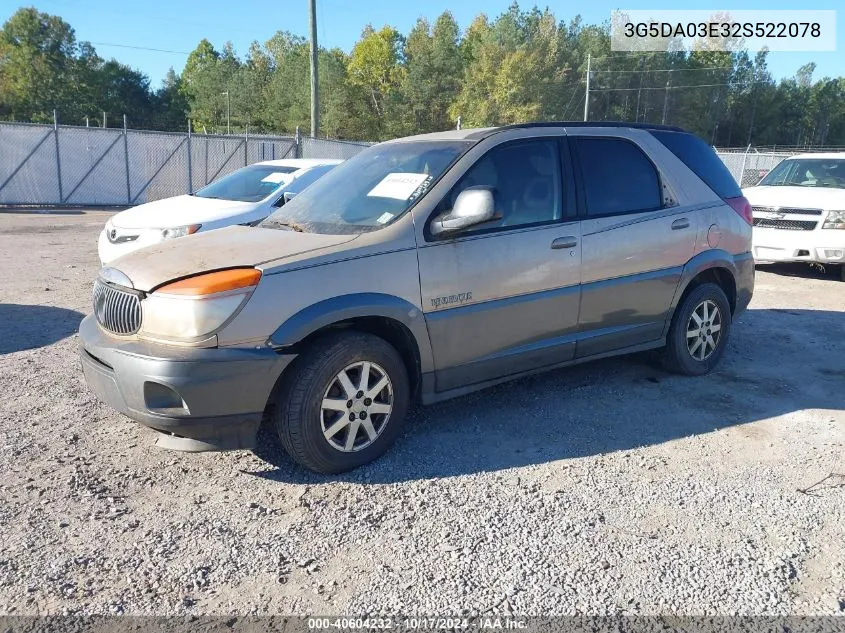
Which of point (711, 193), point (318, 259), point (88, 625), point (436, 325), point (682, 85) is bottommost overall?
point (88, 625)

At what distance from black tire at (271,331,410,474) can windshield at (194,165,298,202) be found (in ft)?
18.6

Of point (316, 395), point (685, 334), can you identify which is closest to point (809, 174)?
point (685, 334)

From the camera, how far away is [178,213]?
8.15m

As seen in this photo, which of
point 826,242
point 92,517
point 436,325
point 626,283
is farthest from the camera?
point 826,242

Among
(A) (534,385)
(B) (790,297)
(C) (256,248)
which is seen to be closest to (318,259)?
(C) (256,248)

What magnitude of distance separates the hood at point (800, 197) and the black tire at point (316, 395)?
7454 millimetres

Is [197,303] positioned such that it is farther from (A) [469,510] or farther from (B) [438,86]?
(B) [438,86]

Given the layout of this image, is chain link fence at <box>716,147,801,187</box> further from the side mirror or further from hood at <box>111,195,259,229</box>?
the side mirror

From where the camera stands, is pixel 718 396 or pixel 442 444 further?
pixel 718 396

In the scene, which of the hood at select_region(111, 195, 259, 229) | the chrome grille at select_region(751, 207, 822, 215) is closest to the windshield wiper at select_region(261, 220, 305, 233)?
the hood at select_region(111, 195, 259, 229)

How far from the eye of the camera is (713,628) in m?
2.53

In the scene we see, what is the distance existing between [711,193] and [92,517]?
15.8 feet

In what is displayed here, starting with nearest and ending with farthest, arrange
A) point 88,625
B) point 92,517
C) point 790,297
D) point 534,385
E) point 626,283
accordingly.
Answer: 1. point 88,625
2. point 92,517
3. point 626,283
4. point 534,385
5. point 790,297

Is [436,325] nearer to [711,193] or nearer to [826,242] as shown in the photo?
[711,193]
